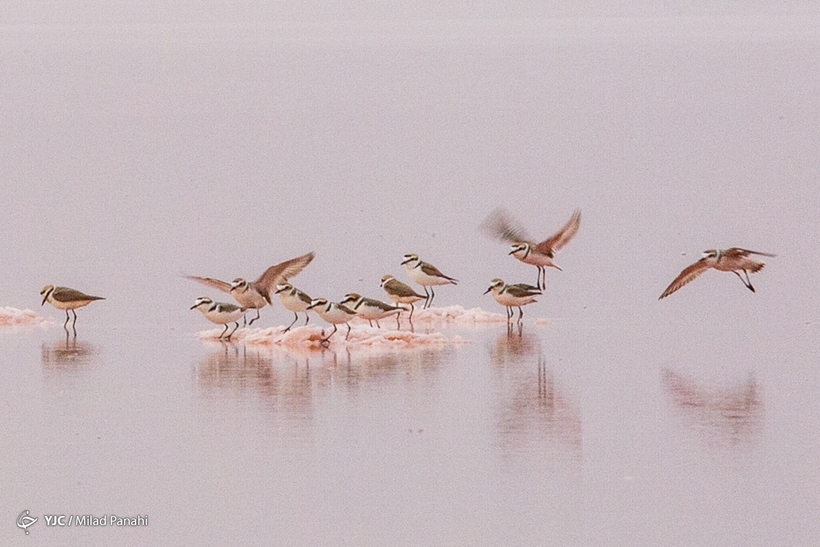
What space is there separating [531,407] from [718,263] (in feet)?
21.3

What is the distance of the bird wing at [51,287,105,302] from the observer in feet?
57.1

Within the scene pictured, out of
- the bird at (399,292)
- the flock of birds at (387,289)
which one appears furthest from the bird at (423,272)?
the bird at (399,292)

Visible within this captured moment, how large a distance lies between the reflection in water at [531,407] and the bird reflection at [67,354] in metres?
3.80

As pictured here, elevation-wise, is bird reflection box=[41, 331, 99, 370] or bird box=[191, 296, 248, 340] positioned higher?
bird box=[191, 296, 248, 340]

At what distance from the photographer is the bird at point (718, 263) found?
17266 millimetres

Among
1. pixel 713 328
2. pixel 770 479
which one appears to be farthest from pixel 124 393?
pixel 713 328

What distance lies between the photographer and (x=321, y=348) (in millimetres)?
15117

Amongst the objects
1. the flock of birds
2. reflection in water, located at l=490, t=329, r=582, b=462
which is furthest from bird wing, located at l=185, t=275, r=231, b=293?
reflection in water, located at l=490, t=329, r=582, b=462

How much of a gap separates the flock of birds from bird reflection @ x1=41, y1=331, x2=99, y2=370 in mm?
1359

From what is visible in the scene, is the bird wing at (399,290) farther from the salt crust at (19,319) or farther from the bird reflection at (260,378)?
the salt crust at (19,319)

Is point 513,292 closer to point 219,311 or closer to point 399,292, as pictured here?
point 399,292

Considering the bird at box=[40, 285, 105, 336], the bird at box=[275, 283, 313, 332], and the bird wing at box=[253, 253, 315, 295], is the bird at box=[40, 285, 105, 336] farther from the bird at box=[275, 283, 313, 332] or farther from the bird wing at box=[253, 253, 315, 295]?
the bird at box=[275, 283, 313, 332]

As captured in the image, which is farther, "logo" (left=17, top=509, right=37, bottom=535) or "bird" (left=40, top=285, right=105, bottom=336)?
"bird" (left=40, top=285, right=105, bottom=336)

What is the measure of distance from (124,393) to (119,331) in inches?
171
